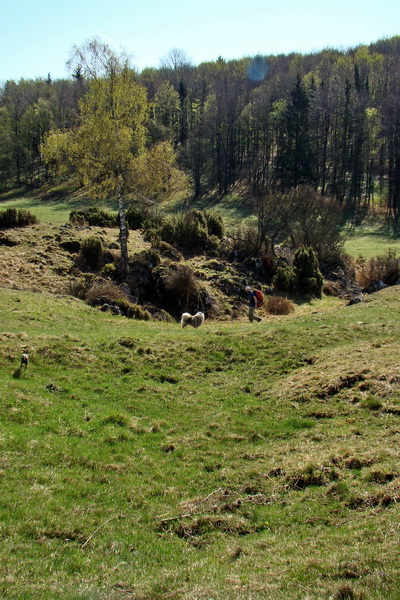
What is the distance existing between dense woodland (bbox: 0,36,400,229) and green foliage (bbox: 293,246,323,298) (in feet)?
100

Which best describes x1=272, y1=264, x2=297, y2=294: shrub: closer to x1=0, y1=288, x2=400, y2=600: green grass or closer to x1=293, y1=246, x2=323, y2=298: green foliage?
x1=293, y1=246, x2=323, y2=298: green foliage

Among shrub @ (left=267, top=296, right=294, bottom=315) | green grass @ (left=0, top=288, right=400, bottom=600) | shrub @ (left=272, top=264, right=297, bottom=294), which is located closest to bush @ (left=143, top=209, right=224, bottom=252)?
shrub @ (left=272, top=264, right=297, bottom=294)

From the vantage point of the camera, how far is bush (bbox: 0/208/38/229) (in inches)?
1205

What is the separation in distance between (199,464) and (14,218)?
26342 millimetres

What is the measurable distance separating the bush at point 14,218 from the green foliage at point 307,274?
19.1m

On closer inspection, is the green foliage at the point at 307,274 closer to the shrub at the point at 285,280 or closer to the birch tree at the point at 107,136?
the shrub at the point at 285,280

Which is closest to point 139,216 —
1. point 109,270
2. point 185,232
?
point 185,232

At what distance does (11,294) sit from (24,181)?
259ft

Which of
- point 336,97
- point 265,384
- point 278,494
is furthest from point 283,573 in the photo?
point 336,97

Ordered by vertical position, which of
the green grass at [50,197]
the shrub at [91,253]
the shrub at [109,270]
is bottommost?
the shrub at [109,270]

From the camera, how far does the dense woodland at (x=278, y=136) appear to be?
73812 millimetres

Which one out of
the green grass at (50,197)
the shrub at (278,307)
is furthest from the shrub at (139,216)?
the green grass at (50,197)

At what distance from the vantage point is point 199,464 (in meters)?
9.49

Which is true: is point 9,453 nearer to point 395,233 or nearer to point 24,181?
point 395,233
